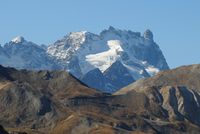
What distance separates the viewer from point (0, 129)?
619ft

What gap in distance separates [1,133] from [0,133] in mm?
1010

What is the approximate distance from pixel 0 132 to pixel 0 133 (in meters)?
1.14

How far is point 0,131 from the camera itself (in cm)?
18688

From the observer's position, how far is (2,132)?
616ft

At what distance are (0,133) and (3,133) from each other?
2420 mm

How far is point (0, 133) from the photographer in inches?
7279

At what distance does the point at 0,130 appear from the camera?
187625mm

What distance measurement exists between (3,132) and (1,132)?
5.03 feet

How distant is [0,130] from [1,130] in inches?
44.6

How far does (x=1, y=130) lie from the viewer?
188750mm

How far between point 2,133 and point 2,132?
1.14 meters

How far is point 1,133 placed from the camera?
186m

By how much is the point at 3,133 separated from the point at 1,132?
1.89 feet

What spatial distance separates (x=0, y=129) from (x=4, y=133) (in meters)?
1.40
